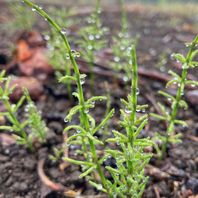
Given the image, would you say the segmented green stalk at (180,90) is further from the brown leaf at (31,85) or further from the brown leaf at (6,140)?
the brown leaf at (31,85)

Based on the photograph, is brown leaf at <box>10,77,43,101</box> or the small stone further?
brown leaf at <box>10,77,43,101</box>

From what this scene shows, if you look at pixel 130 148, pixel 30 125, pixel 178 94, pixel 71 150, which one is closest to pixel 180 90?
pixel 178 94

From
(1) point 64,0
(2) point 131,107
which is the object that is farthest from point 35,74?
(1) point 64,0

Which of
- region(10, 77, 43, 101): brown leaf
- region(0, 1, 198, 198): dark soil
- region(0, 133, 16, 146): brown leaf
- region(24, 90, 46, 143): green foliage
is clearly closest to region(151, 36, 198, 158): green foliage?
region(0, 1, 198, 198): dark soil

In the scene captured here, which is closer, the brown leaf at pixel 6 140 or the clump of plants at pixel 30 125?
the clump of plants at pixel 30 125

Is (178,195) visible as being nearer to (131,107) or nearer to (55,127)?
(131,107)

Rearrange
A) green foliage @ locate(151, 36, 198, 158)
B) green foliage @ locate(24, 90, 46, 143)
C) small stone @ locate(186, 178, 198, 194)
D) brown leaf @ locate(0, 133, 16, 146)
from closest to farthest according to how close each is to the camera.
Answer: green foliage @ locate(151, 36, 198, 158) → small stone @ locate(186, 178, 198, 194) → green foliage @ locate(24, 90, 46, 143) → brown leaf @ locate(0, 133, 16, 146)

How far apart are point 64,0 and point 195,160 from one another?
568 cm

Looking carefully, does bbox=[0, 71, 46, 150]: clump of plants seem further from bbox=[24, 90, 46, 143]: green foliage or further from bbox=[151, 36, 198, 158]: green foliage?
bbox=[151, 36, 198, 158]: green foliage

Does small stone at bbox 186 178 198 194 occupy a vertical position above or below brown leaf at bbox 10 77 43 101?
below

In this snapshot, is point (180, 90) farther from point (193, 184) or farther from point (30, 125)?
point (30, 125)

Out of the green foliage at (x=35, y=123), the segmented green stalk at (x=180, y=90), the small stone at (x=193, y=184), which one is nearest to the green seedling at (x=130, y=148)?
the segmented green stalk at (x=180, y=90)

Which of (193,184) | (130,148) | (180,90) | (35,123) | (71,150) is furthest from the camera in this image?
(71,150)

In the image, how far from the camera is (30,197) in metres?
2.21
